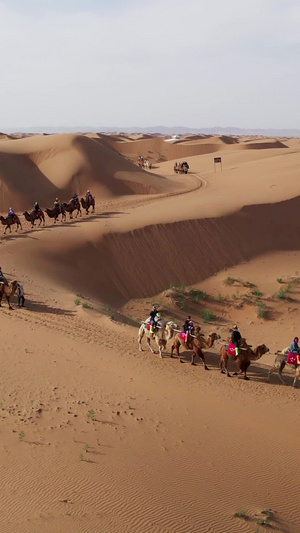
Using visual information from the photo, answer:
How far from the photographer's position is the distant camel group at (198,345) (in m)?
13.6

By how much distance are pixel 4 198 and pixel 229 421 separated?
29.6 meters

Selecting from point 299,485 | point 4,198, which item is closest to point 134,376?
point 299,485

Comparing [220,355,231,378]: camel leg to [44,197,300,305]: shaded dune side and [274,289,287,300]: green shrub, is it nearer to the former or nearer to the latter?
[44,197,300,305]: shaded dune side

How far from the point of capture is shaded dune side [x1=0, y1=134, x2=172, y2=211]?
3801 centimetres

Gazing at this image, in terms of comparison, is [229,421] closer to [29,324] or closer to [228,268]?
[29,324]

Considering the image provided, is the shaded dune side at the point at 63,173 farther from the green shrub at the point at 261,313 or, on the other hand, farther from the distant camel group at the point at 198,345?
the distant camel group at the point at 198,345

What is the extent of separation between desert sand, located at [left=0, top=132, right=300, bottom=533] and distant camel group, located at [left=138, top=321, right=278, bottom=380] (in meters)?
0.39

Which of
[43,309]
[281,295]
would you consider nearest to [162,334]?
[43,309]

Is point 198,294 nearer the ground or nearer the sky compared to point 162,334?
nearer the ground

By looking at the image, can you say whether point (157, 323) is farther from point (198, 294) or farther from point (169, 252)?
point (169, 252)

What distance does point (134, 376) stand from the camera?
498 inches

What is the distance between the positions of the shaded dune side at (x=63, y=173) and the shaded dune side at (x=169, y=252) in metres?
10.7

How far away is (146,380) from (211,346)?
2.40 meters

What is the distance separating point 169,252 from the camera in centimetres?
2769
